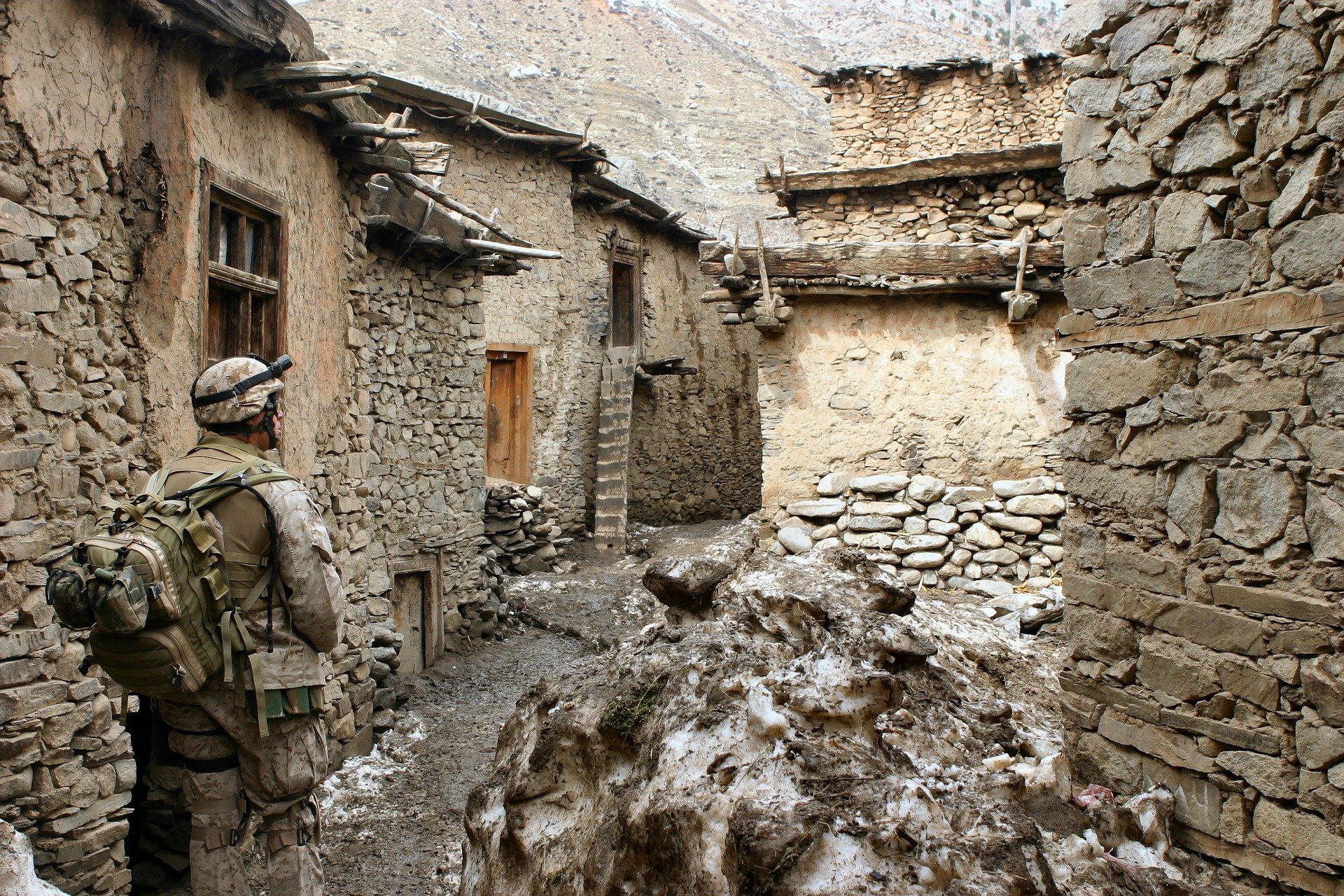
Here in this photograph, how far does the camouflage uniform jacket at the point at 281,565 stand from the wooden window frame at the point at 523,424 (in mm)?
9551

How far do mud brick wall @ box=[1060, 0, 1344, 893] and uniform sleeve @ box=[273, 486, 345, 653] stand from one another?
95.1 inches

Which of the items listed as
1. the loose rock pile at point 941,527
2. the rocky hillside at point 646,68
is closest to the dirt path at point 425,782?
the loose rock pile at point 941,527

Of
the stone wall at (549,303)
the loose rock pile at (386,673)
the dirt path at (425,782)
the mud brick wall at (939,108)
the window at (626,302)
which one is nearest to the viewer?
the dirt path at (425,782)

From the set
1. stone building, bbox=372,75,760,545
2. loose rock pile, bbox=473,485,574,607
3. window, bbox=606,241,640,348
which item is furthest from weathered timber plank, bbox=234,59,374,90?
window, bbox=606,241,640,348

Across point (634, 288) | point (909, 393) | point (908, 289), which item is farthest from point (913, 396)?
point (634, 288)

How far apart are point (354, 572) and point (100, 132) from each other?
3327mm

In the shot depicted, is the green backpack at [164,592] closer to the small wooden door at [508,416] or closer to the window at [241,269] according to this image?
the window at [241,269]

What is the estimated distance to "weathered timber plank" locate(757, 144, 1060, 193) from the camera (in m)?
8.27

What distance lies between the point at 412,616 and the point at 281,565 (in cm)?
556

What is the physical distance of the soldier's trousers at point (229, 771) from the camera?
3.00m

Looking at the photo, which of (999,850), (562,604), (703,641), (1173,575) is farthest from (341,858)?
(562,604)

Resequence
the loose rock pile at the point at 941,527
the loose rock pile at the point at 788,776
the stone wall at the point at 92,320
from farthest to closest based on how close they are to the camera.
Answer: the loose rock pile at the point at 941,527 < the stone wall at the point at 92,320 < the loose rock pile at the point at 788,776

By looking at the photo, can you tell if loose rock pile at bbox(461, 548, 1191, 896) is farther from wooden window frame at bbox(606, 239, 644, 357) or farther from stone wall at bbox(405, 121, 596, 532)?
wooden window frame at bbox(606, 239, 644, 357)

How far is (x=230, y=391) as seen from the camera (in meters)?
3.06
